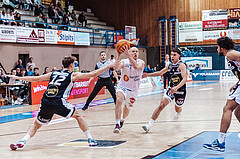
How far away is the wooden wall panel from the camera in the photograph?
32969mm

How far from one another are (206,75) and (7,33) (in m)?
17.6

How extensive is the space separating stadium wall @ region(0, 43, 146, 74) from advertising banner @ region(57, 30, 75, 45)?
0.57m

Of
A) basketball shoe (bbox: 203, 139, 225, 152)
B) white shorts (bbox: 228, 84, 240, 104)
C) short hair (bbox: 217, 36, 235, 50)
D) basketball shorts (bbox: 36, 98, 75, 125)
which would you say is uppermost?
short hair (bbox: 217, 36, 235, 50)

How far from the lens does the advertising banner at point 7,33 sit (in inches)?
736

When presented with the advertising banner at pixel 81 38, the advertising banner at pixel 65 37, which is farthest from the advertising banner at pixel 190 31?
the advertising banner at pixel 65 37

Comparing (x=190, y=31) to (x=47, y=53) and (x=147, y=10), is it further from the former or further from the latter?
(x=47, y=53)

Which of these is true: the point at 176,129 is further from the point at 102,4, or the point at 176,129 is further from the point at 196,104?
the point at 102,4

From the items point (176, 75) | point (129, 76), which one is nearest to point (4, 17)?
point (129, 76)

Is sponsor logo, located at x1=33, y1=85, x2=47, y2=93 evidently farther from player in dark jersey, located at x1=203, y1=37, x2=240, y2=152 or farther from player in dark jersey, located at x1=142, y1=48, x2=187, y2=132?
player in dark jersey, located at x1=203, y1=37, x2=240, y2=152

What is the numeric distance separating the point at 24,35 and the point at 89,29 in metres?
8.66

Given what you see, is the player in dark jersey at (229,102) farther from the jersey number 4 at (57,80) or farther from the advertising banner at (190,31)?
the advertising banner at (190,31)

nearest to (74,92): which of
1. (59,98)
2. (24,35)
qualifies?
(24,35)

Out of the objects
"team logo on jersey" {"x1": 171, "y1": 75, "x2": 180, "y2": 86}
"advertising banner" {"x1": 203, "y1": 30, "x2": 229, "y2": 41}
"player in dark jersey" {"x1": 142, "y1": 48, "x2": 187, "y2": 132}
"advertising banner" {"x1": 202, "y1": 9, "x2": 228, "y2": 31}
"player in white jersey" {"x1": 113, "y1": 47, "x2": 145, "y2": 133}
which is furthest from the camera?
"advertising banner" {"x1": 203, "y1": 30, "x2": 229, "y2": 41}

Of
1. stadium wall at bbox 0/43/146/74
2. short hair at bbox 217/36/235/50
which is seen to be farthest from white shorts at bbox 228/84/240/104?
stadium wall at bbox 0/43/146/74
